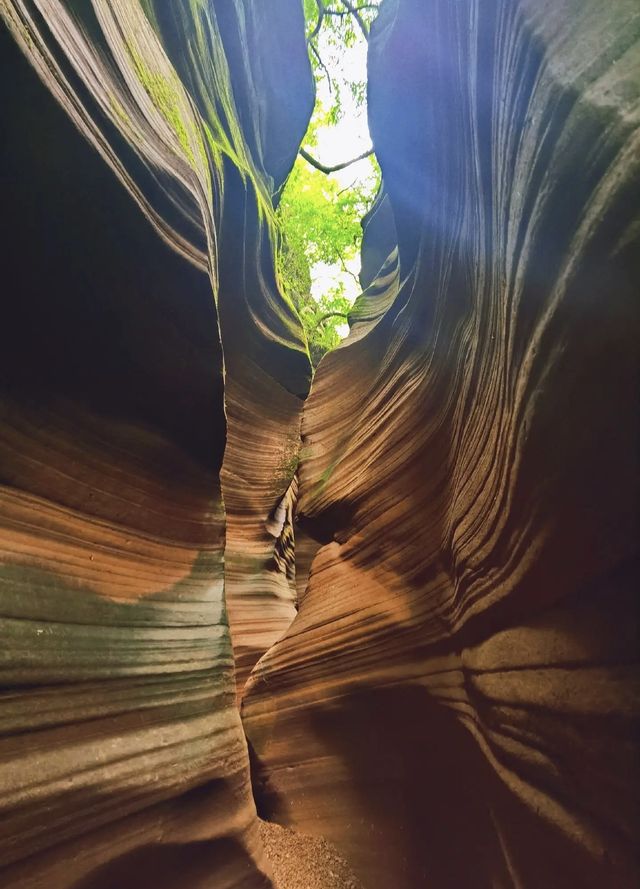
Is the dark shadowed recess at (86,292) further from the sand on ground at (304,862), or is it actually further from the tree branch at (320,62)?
the tree branch at (320,62)

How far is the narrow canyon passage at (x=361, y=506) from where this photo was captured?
3.35 ft

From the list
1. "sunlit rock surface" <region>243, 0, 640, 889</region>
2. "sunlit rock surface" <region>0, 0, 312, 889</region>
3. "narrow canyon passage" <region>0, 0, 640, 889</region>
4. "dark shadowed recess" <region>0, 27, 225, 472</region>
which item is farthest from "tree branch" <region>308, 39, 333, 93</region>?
"dark shadowed recess" <region>0, 27, 225, 472</region>

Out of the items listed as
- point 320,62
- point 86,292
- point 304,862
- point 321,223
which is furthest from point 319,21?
point 304,862

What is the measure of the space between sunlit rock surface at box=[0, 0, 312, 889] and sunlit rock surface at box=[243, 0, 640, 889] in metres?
0.74

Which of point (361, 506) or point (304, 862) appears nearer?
point (304, 862)

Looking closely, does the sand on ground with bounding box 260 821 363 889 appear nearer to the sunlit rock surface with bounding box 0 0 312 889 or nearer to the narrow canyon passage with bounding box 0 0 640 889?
the narrow canyon passage with bounding box 0 0 640 889

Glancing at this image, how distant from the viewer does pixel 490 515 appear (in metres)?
1.55

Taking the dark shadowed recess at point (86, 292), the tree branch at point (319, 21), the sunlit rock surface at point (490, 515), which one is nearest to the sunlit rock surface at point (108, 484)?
the dark shadowed recess at point (86, 292)

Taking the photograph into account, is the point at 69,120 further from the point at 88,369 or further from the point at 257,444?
the point at 257,444

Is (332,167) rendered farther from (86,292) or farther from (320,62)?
(86,292)

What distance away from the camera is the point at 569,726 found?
123cm

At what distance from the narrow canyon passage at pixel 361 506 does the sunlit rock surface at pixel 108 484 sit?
0.4 inches

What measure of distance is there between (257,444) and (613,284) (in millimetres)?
4647

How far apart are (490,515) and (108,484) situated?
152cm
